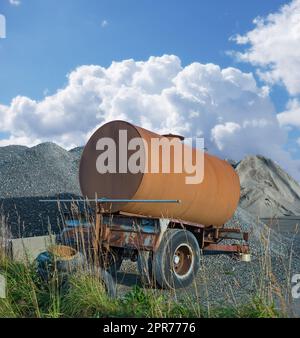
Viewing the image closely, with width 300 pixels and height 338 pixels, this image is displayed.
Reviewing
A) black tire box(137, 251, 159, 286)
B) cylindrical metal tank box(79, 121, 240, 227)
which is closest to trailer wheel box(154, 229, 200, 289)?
black tire box(137, 251, 159, 286)

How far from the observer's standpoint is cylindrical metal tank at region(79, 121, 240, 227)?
855 centimetres

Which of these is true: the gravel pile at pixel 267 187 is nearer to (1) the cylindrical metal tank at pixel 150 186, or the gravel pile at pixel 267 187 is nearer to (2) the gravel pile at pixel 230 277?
(2) the gravel pile at pixel 230 277

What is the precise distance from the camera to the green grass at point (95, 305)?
521 centimetres

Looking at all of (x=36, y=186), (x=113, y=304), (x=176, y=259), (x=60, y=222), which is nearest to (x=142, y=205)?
(x=176, y=259)

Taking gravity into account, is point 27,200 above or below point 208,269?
above

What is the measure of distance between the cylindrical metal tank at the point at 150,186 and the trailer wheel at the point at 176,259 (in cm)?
A: 65

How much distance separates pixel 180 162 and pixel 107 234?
214 centimetres

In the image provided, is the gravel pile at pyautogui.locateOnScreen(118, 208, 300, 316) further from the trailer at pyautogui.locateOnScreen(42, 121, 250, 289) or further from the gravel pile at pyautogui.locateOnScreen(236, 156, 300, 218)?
the gravel pile at pyautogui.locateOnScreen(236, 156, 300, 218)

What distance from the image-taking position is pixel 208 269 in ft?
33.9

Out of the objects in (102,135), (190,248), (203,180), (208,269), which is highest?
(102,135)

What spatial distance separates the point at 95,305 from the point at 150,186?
3.16m

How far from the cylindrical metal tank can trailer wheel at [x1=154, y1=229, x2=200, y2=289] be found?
0.65m
